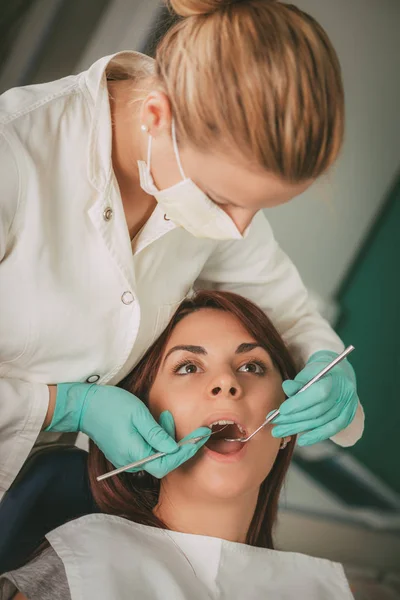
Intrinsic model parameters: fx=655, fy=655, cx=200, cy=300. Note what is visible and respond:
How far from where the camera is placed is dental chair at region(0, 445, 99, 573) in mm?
1351

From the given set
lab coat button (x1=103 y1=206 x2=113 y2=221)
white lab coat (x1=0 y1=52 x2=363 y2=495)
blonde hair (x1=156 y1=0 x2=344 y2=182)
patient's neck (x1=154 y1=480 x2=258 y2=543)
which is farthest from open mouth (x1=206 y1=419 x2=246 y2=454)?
blonde hair (x1=156 y1=0 x2=344 y2=182)

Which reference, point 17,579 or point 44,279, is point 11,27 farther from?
point 17,579

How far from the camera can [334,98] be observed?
1.04 m

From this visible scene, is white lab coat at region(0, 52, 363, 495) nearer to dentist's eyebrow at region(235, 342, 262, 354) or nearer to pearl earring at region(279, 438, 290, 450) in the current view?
dentist's eyebrow at region(235, 342, 262, 354)

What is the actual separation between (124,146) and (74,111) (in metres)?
0.11

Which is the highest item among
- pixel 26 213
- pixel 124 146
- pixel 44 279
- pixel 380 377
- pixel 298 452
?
pixel 124 146

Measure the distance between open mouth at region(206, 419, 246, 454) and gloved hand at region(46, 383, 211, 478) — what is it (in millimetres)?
85

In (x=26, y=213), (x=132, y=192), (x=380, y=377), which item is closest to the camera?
(x=26, y=213)

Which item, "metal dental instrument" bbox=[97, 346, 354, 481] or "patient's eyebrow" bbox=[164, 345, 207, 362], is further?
"patient's eyebrow" bbox=[164, 345, 207, 362]

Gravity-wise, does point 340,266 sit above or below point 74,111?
below

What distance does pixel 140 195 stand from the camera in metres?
1.36

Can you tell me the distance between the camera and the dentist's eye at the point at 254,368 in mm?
1553

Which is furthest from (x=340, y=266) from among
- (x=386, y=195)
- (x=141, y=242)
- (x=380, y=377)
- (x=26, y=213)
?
(x=26, y=213)

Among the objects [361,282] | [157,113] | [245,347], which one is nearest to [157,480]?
[245,347]
